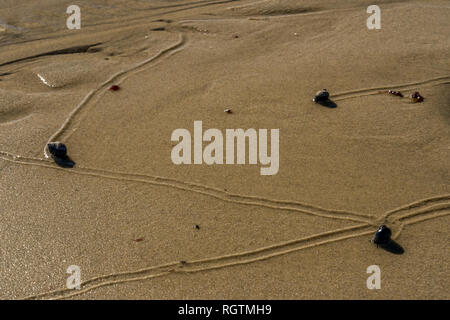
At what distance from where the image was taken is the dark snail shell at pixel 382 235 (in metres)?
4.32

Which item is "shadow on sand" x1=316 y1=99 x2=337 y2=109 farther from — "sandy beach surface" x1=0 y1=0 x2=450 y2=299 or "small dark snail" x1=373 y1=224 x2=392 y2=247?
"small dark snail" x1=373 y1=224 x2=392 y2=247

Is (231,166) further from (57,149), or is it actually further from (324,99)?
(57,149)

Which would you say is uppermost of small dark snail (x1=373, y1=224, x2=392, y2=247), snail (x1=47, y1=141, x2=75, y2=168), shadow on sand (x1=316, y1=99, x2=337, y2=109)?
shadow on sand (x1=316, y1=99, x2=337, y2=109)

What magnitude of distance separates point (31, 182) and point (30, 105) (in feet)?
5.75

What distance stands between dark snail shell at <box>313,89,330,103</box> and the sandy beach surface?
181 mm

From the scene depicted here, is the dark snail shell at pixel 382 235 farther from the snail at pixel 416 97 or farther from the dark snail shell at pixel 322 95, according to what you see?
the snail at pixel 416 97

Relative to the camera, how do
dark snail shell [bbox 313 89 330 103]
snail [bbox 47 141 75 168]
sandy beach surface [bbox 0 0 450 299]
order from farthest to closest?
dark snail shell [bbox 313 89 330 103] < snail [bbox 47 141 75 168] < sandy beach surface [bbox 0 0 450 299]

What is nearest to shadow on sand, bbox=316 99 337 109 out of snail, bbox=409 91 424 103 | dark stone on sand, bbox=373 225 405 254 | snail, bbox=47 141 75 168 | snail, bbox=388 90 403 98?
snail, bbox=388 90 403 98

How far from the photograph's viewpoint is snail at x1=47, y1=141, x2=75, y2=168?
5539mm

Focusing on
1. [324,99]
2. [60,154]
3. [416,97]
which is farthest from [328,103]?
[60,154]

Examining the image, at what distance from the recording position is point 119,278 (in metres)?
4.20

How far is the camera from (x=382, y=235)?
14.2 ft
